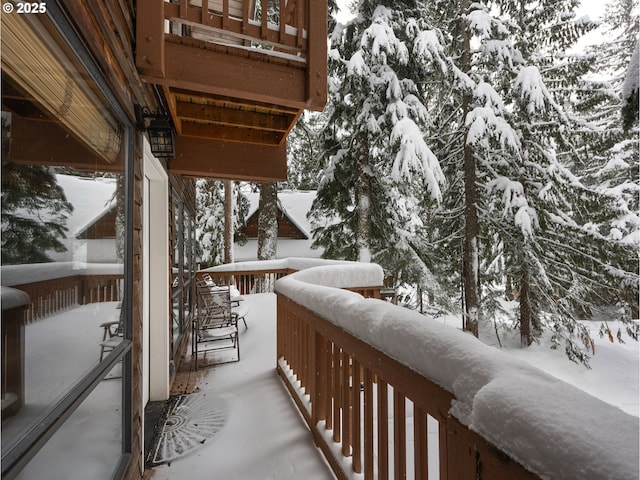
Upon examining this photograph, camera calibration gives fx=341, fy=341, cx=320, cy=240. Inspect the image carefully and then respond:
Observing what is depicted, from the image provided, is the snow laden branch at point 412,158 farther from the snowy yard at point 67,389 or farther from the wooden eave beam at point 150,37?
the snowy yard at point 67,389

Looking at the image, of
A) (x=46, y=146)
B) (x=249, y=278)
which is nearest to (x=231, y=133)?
(x=46, y=146)

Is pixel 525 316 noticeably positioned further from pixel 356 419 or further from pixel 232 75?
pixel 232 75

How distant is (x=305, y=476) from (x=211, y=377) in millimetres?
2312

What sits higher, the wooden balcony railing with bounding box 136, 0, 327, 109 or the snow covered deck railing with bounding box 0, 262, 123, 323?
the wooden balcony railing with bounding box 136, 0, 327, 109

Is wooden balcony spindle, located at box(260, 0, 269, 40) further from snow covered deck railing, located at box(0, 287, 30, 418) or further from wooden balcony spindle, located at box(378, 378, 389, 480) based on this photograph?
wooden balcony spindle, located at box(378, 378, 389, 480)

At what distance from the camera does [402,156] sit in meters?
7.31

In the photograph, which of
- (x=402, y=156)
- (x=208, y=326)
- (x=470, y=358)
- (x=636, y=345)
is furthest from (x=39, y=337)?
(x=636, y=345)

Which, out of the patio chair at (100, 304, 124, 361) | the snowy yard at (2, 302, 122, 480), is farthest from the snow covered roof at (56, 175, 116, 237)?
the patio chair at (100, 304, 124, 361)

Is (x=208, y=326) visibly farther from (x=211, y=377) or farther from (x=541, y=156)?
(x=541, y=156)

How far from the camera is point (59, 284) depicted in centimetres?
122

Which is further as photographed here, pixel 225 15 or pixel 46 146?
pixel 225 15

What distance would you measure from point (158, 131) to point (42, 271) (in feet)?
5.47

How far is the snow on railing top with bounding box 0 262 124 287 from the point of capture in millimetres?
940

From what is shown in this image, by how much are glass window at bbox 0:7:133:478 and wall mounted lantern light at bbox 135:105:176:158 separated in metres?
0.46
